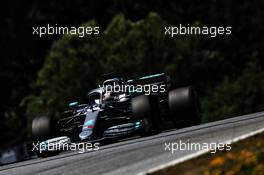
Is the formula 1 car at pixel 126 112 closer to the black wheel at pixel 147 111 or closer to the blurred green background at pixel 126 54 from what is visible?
the black wheel at pixel 147 111

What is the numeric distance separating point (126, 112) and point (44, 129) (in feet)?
6.05

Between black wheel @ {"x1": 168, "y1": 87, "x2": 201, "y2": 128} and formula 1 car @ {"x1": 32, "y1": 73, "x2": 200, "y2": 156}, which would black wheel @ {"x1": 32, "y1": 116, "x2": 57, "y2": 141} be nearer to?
formula 1 car @ {"x1": 32, "y1": 73, "x2": 200, "y2": 156}

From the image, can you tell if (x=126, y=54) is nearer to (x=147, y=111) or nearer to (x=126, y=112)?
(x=126, y=112)

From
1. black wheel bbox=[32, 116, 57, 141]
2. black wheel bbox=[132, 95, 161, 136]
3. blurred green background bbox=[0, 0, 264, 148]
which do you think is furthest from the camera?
blurred green background bbox=[0, 0, 264, 148]

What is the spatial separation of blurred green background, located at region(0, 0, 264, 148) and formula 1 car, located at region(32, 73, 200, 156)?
14265 mm

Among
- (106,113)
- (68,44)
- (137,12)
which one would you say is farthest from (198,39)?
(106,113)

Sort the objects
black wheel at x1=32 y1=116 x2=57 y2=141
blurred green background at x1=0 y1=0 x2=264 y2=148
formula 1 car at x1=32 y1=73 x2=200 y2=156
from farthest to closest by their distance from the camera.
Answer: blurred green background at x1=0 y1=0 x2=264 y2=148, black wheel at x1=32 y1=116 x2=57 y2=141, formula 1 car at x1=32 y1=73 x2=200 y2=156

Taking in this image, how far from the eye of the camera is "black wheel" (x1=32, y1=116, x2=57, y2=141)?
1717 cm

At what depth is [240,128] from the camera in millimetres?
14477

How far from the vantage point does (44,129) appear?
17.2 m

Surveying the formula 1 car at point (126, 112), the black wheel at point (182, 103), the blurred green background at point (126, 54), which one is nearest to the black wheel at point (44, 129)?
the formula 1 car at point (126, 112)

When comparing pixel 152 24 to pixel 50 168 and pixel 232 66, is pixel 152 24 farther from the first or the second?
pixel 50 168

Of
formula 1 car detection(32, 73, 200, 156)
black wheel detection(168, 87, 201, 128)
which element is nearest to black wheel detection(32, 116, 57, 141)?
formula 1 car detection(32, 73, 200, 156)

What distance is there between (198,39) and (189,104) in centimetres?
2272
